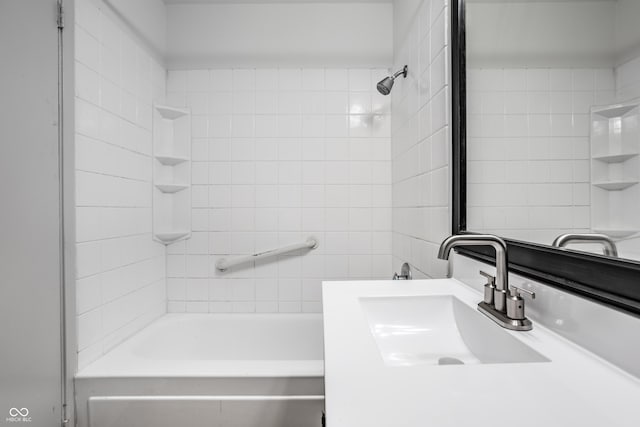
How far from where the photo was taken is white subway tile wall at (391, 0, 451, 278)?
1.04 meters

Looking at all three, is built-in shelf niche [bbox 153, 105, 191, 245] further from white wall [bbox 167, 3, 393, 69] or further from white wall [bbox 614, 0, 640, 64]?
white wall [bbox 614, 0, 640, 64]

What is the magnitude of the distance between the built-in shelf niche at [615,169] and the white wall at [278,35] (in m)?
1.53

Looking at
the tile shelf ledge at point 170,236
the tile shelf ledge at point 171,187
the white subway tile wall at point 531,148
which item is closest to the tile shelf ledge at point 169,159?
the tile shelf ledge at point 171,187

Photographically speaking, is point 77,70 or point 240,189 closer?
point 77,70

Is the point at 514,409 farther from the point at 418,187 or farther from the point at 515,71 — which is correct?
the point at 418,187

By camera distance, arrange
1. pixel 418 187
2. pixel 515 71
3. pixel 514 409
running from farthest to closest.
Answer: pixel 418 187 → pixel 515 71 → pixel 514 409

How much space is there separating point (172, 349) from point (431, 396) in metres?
1.61

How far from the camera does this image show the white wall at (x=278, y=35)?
176 centimetres

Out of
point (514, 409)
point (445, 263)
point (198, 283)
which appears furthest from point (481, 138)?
point (198, 283)

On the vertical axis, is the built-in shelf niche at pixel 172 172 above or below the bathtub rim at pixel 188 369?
above

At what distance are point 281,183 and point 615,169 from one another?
4.97 ft

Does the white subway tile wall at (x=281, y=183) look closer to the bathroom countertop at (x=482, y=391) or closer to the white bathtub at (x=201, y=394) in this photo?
the white bathtub at (x=201, y=394)

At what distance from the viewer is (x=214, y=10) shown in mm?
1762

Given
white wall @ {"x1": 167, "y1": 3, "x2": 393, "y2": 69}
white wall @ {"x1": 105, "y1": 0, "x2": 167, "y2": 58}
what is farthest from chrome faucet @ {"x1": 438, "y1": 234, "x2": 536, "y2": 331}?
white wall @ {"x1": 105, "y1": 0, "x2": 167, "y2": 58}
